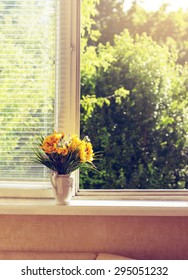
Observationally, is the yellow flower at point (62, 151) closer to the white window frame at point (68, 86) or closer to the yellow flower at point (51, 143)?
the yellow flower at point (51, 143)

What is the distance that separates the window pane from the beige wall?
30.8 inches

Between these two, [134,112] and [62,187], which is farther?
[134,112]

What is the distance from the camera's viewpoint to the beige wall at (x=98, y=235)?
91.4 inches

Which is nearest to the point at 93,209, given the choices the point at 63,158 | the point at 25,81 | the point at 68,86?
the point at 63,158

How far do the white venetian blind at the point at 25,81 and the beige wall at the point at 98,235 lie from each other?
261mm

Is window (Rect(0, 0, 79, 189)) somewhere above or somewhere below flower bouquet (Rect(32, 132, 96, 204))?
above

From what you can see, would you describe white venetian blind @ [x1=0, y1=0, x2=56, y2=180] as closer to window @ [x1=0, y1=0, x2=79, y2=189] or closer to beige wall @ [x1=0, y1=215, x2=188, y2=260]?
window @ [x1=0, y1=0, x2=79, y2=189]

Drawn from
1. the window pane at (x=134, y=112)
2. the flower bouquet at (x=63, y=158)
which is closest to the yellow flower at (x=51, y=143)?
the flower bouquet at (x=63, y=158)

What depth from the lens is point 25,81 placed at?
2441 mm

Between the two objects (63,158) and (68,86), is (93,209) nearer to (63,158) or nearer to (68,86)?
(63,158)

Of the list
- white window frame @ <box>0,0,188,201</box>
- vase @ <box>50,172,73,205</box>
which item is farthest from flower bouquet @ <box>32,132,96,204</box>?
white window frame @ <box>0,0,188,201</box>

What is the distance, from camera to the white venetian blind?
2.43m

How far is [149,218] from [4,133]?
85 centimetres

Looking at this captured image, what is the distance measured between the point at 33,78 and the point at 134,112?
99cm
